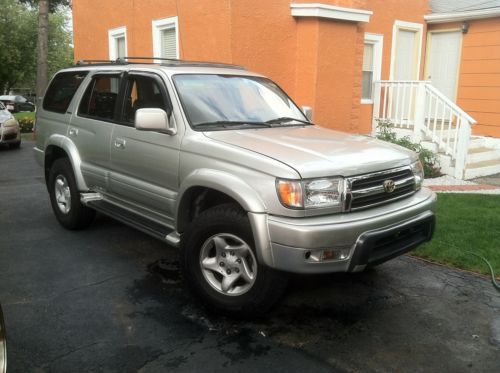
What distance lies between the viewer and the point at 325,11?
9570 millimetres

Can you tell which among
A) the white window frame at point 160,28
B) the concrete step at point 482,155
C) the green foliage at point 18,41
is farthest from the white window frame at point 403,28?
the green foliage at point 18,41

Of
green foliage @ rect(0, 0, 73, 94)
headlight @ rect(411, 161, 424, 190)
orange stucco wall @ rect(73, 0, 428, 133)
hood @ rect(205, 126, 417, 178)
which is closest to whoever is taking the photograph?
hood @ rect(205, 126, 417, 178)

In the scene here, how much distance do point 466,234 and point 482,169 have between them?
4413 millimetres

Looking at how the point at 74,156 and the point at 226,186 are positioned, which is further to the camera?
the point at 74,156

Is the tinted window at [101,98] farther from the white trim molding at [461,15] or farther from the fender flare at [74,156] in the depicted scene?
the white trim molding at [461,15]

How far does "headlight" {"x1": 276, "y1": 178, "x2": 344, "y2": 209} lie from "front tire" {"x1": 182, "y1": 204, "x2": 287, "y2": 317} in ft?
1.24

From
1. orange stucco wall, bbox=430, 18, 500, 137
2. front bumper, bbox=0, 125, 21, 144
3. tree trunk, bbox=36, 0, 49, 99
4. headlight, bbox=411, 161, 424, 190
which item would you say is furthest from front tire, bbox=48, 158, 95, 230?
tree trunk, bbox=36, 0, 49, 99

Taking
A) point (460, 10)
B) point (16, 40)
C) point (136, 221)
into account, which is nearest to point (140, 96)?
point (136, 221)

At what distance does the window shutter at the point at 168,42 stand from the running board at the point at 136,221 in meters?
6.58

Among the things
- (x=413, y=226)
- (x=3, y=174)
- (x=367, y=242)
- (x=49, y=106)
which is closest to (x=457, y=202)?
(x=413, y=226)

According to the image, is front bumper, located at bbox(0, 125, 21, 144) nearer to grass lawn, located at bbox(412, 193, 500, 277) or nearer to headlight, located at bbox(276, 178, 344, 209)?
grass lawn, located at bbox(412, 193, 500, 277)

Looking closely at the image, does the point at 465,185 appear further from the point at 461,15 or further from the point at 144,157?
the point at 144,157

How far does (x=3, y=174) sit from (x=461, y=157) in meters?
8.91

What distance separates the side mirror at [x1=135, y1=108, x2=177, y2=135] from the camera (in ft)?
13.1
